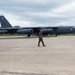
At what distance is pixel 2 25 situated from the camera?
51.9 metres

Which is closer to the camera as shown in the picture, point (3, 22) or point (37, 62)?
point (37, 62)

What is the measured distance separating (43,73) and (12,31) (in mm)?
40654

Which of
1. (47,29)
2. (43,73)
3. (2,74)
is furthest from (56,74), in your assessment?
(47,29)

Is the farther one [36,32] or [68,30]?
[36,32]

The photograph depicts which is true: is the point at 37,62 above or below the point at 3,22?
below

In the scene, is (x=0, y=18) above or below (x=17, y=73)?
above

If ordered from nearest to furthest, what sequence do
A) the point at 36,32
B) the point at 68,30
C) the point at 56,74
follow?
the point at 56,74 → the point at 68,30 → the point at 36,32

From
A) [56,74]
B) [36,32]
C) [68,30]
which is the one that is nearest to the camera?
[56,74]

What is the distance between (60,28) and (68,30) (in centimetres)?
193

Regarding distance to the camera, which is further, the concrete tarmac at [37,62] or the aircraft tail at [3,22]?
the aircraft tail at [3,22]

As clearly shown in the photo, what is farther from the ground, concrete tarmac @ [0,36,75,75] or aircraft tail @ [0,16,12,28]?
aircraft tail @ [0,16,12,28]

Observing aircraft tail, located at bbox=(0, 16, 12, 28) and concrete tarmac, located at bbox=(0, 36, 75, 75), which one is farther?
aircraft tail, located at bbox=(0, 16, 12, 28)

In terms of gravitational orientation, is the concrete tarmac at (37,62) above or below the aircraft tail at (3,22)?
below

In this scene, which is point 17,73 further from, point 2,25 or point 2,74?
point 2,25
